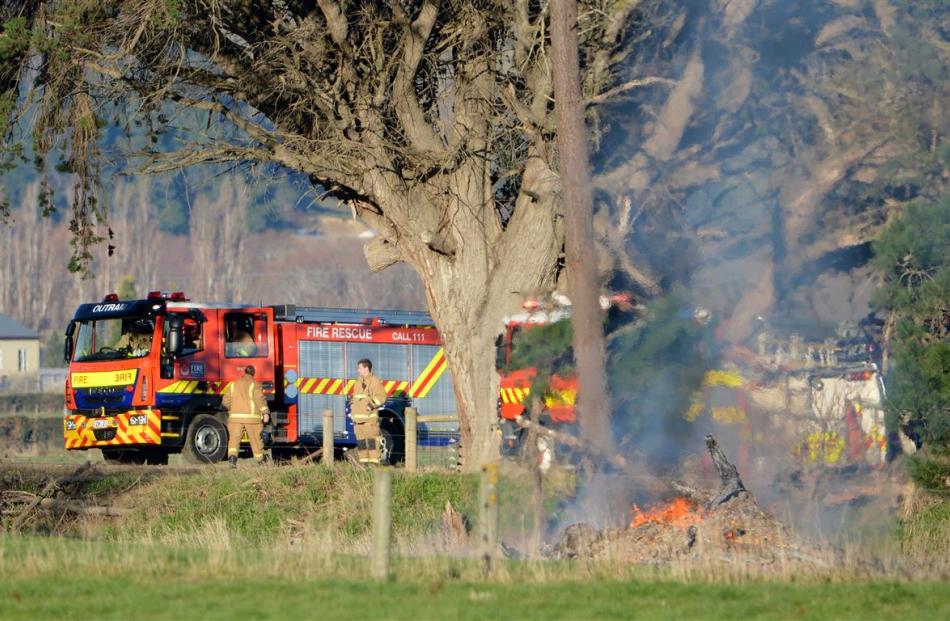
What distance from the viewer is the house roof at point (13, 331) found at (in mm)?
80438

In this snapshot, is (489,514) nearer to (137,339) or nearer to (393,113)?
(393,113)

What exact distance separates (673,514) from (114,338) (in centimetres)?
1266

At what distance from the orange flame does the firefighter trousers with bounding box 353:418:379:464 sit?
663 cm

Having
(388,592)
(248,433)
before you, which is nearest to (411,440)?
(248,433)

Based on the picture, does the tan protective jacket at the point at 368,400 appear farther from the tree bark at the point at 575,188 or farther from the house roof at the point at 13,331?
the house roof at the point at 13,331

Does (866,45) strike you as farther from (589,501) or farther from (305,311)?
(305,311)

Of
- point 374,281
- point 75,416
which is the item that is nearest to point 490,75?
point 75,416

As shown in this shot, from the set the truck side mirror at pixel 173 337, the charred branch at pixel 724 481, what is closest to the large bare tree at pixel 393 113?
the truck side mirror at pixel 173 337

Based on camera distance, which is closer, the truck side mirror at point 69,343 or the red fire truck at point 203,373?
the red fire truck at point 203,373

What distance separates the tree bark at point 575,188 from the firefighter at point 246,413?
6.08 meters

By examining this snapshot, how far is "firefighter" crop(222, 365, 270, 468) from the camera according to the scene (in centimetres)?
2369

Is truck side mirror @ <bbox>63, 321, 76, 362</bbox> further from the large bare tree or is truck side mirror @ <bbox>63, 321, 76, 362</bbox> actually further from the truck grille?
the large bare tree

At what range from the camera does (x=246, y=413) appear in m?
23.8

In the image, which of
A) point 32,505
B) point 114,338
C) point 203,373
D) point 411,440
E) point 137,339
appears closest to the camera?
point 32,505
